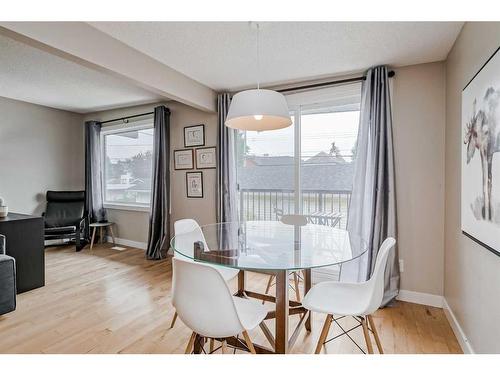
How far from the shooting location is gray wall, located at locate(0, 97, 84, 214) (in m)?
4.22

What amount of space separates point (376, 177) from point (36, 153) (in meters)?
5.09

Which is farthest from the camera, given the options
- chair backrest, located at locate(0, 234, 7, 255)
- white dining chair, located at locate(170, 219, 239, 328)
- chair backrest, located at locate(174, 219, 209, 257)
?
chair backrest, located at locate(0, 234, 7, 255)

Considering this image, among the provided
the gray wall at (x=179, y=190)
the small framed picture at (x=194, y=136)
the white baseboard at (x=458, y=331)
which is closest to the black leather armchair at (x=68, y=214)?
the gray wall at (x=179, y=190)

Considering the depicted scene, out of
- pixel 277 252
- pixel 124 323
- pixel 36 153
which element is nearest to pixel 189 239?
pixel 277 252

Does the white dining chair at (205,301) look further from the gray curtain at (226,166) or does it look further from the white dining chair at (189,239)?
the gray curtain at (226,166)

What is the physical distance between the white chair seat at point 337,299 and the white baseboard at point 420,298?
46.3 inches

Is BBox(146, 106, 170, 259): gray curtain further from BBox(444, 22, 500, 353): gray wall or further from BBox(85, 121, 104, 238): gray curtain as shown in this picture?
BBox(444, 22, 500, 353): gray wall

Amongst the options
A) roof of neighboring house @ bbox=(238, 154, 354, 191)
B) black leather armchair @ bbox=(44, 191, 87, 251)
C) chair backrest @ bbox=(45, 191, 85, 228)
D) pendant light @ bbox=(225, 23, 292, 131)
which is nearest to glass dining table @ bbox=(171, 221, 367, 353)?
roof of neighboring house @ bbox=(238, 154, 354, 191)

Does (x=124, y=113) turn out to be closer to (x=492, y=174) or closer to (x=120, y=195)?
(x=120, y=195)

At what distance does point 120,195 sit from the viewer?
16.4 feet

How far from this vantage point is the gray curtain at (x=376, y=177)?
106 inches

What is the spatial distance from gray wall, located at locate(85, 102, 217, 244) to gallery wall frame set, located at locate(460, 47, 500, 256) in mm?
2769
